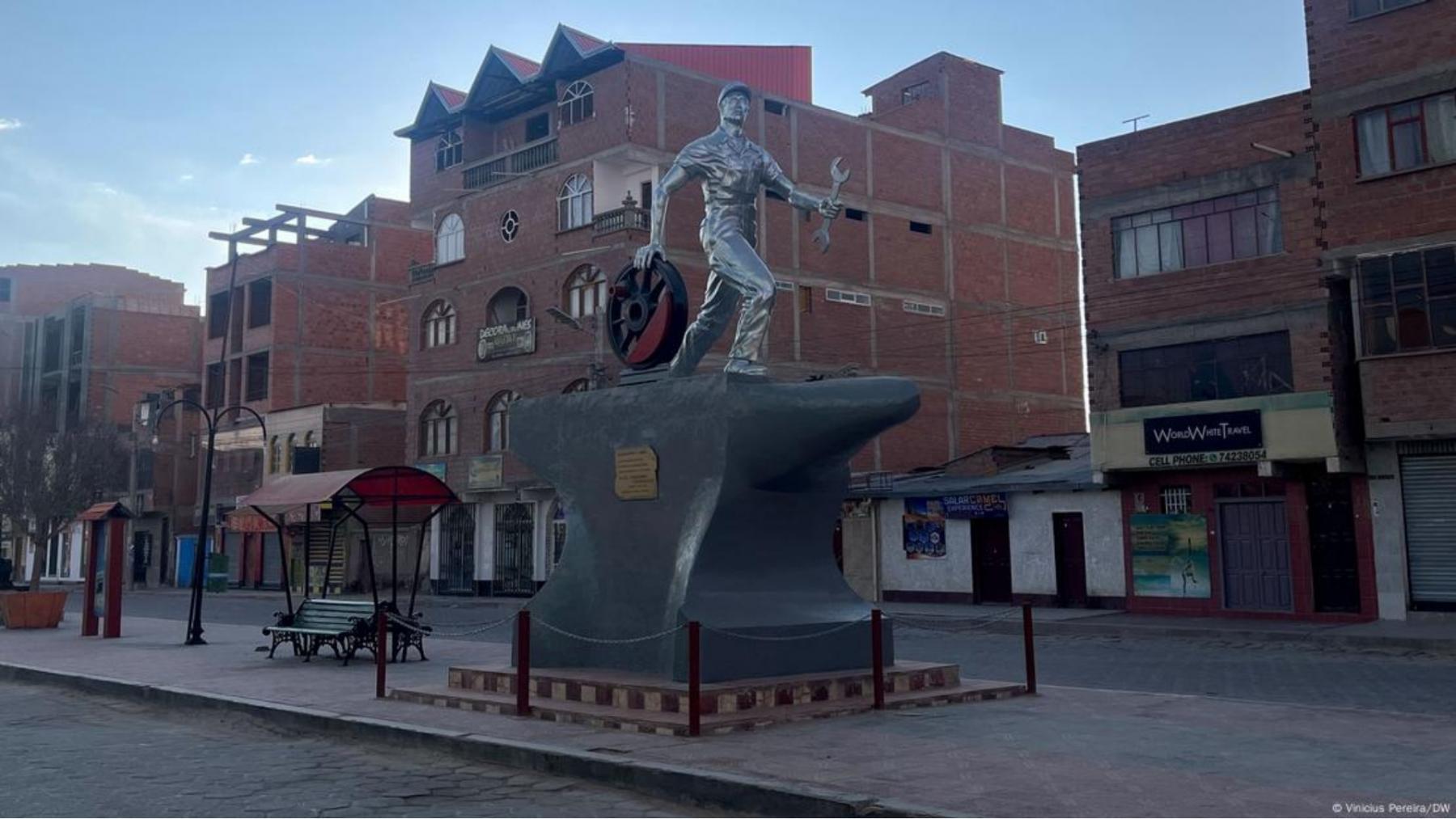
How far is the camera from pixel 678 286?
13.0 meters

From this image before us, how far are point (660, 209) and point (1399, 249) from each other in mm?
16617

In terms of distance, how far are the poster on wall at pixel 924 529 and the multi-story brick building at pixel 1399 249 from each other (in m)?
10.5

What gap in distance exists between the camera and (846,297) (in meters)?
41.5

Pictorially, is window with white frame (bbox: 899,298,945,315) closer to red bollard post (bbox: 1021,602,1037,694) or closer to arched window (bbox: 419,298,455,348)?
arched window (bbox: 419,298,455,348)

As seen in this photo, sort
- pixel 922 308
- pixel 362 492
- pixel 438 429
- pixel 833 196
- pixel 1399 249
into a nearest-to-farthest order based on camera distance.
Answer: pixel 833 196 → pixel 362 492 → pixel 1399 249 → pixel 922 308 → pixel 438 429

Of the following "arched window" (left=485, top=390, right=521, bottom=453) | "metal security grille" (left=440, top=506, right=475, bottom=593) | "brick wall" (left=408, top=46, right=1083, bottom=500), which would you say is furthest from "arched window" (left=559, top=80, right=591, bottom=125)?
"metal security grille" (left=440, top=506, right=475, bottom=593)

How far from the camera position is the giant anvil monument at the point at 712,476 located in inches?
451

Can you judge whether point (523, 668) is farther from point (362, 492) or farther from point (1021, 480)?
point (1021, 480)

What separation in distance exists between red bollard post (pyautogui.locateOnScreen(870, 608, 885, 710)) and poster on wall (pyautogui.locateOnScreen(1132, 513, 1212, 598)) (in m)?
16.5

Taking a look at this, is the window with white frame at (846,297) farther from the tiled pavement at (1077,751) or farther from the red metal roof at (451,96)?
the tiled pavement at (1077,751)

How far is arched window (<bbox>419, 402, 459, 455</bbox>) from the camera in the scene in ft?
142

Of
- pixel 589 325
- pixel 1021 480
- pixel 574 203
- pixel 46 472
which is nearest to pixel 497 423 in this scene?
pixel 589 325

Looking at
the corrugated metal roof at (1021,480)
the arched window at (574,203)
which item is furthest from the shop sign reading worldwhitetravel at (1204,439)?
the arched window at (574,203)

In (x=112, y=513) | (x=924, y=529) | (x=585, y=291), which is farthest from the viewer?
(x=585, y=291)
